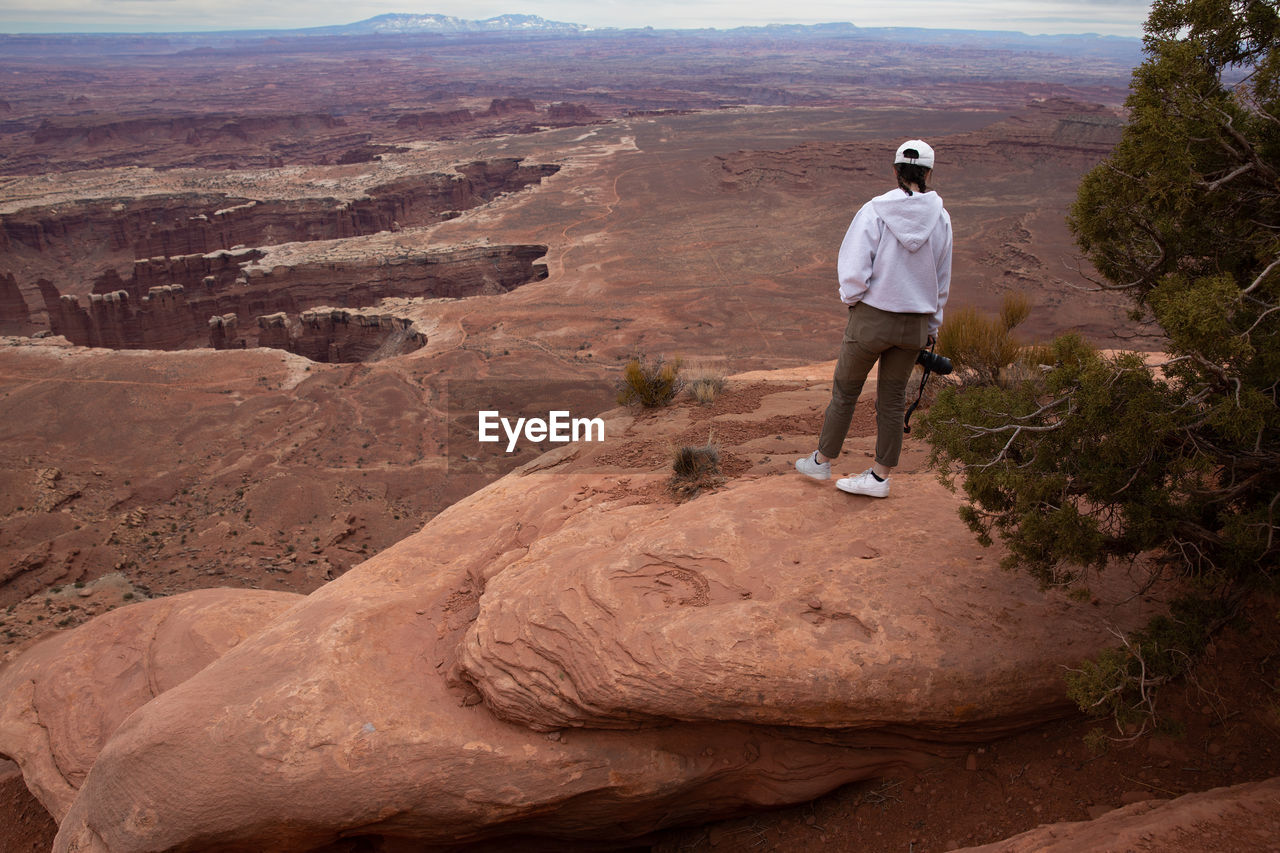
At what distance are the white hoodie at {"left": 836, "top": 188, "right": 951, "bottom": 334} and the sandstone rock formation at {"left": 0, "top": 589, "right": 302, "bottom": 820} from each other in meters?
6.37

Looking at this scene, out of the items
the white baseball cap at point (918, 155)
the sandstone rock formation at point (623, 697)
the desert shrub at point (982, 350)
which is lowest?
the sandstone rock formation at point (623, 697)

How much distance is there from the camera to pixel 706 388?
30.2ft

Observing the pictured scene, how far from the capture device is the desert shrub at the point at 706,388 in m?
9.11

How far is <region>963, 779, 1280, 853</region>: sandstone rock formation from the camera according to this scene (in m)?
2.70

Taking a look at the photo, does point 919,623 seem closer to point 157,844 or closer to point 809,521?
point 809,521

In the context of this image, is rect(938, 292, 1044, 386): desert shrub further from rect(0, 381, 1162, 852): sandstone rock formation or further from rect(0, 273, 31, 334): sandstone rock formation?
rect(0, 273, 31, 334): sandstone rock formation

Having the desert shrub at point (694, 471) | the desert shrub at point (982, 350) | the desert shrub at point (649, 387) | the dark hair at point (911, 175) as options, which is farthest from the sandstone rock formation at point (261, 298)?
the dark hair at point (911, 175)

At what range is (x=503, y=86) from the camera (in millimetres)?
118875

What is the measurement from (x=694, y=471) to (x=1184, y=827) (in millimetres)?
3784

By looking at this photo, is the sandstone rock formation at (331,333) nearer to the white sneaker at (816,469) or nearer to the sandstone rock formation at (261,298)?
the sandstone rock formation at (261,298)

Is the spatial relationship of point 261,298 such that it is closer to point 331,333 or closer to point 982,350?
point 331,333

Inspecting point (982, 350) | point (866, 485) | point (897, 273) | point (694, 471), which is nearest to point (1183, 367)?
point (897, 273)

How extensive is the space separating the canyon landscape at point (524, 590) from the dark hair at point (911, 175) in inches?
48.9

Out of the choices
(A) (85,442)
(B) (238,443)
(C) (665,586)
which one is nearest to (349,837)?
(C) (665,586)
